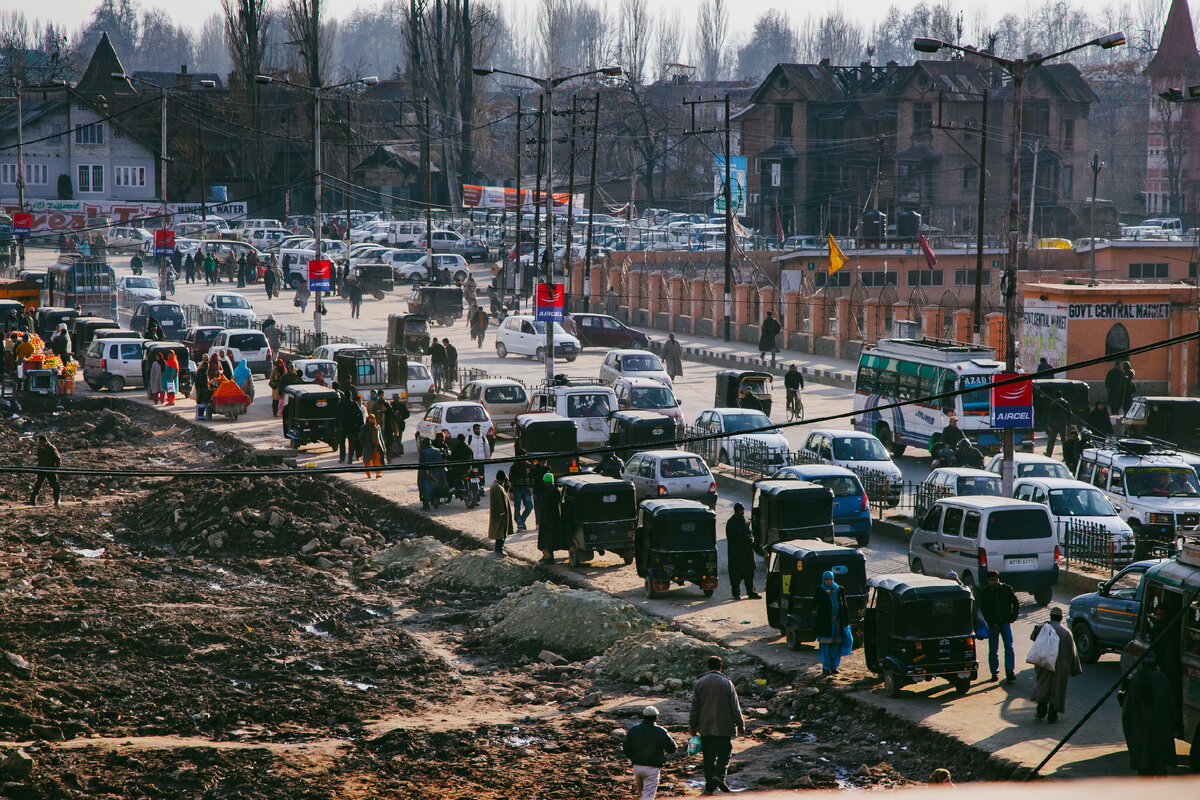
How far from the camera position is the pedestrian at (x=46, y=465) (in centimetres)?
2633

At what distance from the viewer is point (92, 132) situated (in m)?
96.2

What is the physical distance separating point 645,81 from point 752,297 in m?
105

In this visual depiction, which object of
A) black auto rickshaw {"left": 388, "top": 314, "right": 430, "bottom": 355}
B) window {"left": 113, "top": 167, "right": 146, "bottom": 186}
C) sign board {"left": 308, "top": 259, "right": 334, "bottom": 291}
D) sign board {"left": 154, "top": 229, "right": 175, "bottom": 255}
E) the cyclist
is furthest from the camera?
window {"left": 113, "top": 167, "right": 146, "bottom": 186}

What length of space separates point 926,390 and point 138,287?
47573mm

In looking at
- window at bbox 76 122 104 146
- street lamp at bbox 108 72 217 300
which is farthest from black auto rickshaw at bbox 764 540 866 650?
window at bbox 76 122 104 146

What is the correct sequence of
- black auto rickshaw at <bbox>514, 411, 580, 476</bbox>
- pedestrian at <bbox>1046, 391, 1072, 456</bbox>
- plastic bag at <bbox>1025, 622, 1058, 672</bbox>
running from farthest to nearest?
pedestrian at <bbox>1046, 391, 1072, 456</bbox>
black auto rickshaw at <bbox>514, 411, 580, 476</bbox>
plastic bag at <bbox>1025, 622, 1058, 672</bbox>

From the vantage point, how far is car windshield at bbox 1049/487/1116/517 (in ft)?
68.3

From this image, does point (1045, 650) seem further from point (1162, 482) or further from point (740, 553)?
point (1162, 482)

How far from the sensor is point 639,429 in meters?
28.5

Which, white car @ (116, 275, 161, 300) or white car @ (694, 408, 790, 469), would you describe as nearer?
white car @ (694, 408, 790, 469)

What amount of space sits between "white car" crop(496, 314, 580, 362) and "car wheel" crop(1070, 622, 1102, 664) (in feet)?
107

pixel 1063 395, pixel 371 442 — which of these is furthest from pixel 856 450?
pixel 371 442

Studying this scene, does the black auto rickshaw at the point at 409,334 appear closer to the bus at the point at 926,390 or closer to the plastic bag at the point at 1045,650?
the bus at the point at 926,390

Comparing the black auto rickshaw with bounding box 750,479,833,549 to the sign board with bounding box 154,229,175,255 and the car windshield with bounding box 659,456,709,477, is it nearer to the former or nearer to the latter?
the car windshield with bounding box 659,456,709,477
